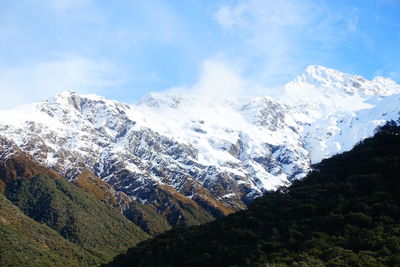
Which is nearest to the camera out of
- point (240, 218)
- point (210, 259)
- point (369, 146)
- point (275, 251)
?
point (275, 251)

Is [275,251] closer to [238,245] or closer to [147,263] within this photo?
[238,245]

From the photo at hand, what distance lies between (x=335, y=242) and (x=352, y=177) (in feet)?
123

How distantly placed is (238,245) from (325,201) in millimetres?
26960

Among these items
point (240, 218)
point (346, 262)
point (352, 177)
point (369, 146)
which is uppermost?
point (369, 146)

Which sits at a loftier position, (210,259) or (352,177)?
(352,177)

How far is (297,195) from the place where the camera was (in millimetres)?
133875

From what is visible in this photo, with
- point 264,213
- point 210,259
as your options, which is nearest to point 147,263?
point 210,259

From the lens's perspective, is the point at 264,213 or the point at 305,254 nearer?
the point at 305,254

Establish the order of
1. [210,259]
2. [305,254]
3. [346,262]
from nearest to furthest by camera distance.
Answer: [346,262], [305,254], [210,259]

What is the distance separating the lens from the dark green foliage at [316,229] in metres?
91.3

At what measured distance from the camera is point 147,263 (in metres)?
124

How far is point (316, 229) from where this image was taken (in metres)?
107

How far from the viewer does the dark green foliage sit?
300 ft

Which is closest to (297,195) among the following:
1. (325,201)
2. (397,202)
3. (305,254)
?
(325,201)
